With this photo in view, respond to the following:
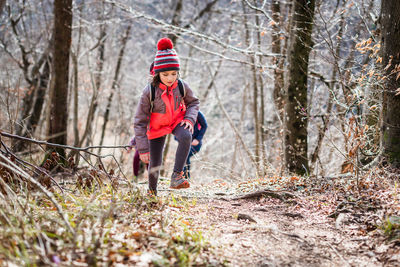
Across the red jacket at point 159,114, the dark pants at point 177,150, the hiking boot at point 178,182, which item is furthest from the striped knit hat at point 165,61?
the hiking boot at point 178,182

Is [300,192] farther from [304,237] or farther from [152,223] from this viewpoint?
[152,223]

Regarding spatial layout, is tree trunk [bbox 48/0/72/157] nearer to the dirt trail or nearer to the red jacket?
the red jacket

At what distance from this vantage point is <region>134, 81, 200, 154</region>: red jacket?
372 cm

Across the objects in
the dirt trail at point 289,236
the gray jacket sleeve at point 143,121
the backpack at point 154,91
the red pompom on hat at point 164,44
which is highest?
the red pompom on hat at point 164,44

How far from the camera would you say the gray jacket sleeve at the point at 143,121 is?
371 cm

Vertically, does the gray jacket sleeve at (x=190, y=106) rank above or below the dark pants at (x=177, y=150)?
above

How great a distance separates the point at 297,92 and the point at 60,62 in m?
4.76

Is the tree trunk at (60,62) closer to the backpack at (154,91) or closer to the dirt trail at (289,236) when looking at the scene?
the backpack at (154,91)

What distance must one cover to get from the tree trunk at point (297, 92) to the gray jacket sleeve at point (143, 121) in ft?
9.10

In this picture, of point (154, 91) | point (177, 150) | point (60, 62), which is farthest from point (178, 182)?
point (60, 62)

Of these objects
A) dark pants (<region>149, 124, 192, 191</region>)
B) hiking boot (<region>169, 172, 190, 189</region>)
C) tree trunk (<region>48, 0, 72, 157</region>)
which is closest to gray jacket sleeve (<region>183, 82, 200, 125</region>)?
dark pants (<region>149, 124, 192, 191</region>)

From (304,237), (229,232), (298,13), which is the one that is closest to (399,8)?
(298,13)

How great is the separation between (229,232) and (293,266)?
2.17 ft

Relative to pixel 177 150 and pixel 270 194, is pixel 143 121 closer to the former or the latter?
pixel 177 150
